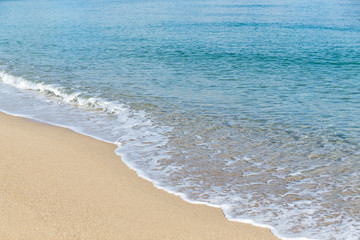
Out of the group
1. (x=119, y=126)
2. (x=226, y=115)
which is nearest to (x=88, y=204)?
(x=119, y=126)

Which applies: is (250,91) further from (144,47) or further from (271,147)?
(144,47)

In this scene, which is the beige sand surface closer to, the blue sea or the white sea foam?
the white sea foam

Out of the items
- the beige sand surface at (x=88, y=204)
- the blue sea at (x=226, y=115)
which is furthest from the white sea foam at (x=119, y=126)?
the beige sand surface at (x=88, y=204)

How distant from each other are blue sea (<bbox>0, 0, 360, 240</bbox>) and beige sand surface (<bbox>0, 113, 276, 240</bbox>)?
14.0 inches

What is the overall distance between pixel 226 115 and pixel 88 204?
4.76 metres

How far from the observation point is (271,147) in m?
6.91

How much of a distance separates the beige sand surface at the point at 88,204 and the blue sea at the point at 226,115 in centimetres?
36

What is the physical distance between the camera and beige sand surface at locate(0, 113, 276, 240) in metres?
4.10

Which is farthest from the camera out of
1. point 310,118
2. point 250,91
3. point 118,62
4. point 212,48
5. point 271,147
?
point 212,48

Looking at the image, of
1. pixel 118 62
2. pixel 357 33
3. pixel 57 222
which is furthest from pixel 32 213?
pixel 357 33

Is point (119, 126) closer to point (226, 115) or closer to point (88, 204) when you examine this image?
point (226, 115)

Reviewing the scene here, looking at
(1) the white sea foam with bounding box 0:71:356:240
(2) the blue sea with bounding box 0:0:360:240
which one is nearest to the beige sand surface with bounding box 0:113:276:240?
(1) the white sea foam with bounding box 0:71:356:240

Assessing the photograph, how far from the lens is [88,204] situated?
185 inches

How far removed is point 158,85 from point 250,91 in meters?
2.68
